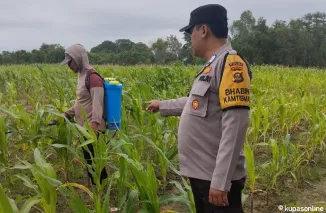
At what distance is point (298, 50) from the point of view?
45.2m

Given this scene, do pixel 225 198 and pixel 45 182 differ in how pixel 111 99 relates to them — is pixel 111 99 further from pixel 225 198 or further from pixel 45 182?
pixel 225 198

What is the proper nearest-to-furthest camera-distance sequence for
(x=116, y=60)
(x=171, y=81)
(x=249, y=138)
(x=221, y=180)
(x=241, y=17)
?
1. (x=221, y=180)
2. (x=249, y=138)
3. (x=171, y=81)
4. (x=116, y=60)
5. (x=241, y=17)

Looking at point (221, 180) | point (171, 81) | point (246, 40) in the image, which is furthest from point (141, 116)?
point (246, 40)

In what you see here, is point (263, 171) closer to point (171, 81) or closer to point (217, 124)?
point (217, 124)

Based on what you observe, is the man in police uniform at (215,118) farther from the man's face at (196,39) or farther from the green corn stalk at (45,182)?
the green corn stalk at (45,182)

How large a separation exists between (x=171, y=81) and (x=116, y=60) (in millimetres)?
32454

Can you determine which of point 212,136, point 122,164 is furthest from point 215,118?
point 122,164

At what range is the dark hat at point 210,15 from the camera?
5.89 feet

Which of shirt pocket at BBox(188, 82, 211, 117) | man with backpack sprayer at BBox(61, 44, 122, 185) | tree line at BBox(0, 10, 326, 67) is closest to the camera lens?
shirt pocket at BBox(188, 82, 211, 117)

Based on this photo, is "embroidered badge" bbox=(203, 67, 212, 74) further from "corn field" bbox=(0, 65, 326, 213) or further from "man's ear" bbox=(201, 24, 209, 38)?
"corn field" bbox=(0, 65, 326, 213)

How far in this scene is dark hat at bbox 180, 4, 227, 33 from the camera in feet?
5.89

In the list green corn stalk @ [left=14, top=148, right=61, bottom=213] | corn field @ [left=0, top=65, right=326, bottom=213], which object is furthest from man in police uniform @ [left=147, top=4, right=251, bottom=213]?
green corn stalk @ [left=14, top=148, right=61, bottom=213]

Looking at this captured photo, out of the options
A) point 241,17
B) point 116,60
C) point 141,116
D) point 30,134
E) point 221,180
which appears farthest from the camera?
point 241,17

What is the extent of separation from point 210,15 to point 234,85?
0.40 m
